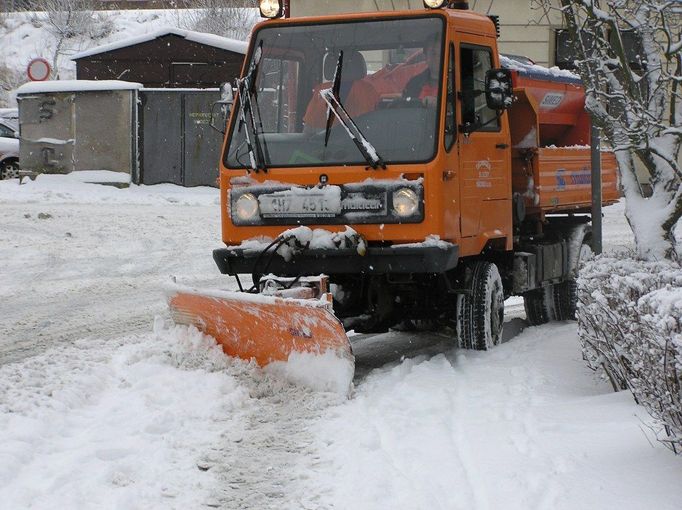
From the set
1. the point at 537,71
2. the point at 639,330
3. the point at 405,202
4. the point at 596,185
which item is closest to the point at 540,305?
the point at 596,185

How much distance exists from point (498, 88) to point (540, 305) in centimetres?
359

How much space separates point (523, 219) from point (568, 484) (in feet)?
15.9

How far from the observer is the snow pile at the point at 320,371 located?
689cm

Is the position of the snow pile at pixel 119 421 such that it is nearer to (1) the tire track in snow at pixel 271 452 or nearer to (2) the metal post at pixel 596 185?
(1) the tire track in snow at pixel 271 452

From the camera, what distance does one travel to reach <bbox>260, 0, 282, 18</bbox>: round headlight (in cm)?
853

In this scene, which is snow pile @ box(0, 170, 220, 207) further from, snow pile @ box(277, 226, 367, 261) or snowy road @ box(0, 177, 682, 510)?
snow pile @ box(277, 226, 367, 261)

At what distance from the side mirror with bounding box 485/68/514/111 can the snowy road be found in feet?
6.07

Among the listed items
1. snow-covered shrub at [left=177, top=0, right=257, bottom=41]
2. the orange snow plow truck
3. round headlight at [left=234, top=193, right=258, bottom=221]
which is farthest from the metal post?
snow-covered shrub at [left=177, top=0, right=257, bottom=41]

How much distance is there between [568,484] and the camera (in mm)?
4949

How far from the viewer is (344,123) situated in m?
7.75

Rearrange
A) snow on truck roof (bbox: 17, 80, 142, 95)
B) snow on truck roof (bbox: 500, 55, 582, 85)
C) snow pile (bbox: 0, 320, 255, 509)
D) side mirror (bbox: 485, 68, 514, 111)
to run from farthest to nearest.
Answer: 1. snow on truck roof (bbox: 17, 80, 142, 95)
2. snow on truck roof (bbox: 500, 55, 582, 85)
3. side mirror (bbox: 485, 68, 514, 111)
4. snow pile (bbox: 0, 320, 255, 509)

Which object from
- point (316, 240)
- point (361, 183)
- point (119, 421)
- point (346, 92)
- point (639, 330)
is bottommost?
point (119, 421)

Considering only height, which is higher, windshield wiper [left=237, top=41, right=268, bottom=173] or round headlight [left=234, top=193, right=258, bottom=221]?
windshield wiper [left=237, top=41, right=268, bottom=173]

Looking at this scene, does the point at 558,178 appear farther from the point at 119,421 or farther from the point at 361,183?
the point at 119,421
